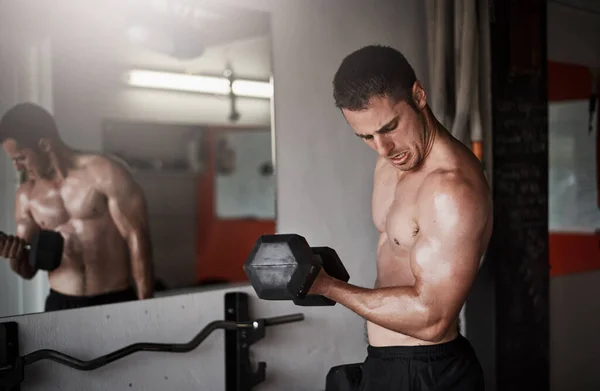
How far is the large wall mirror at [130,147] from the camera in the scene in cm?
188

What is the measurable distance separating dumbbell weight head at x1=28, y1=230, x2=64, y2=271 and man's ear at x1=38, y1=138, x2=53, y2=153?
0.22 metres

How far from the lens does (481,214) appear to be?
5.90 feet

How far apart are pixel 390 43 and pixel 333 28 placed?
0.22 m

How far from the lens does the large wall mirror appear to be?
1885 mm

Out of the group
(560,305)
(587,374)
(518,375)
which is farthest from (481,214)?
(587,374)

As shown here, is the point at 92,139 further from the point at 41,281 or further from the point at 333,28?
the point at 333,28

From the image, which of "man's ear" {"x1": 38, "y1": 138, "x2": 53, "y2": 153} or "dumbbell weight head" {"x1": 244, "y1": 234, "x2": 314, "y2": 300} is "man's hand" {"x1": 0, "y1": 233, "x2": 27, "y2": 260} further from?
"dumbbell weight head" {"x1": 244, "y1": 234, "x2": 314, "y2": 300}

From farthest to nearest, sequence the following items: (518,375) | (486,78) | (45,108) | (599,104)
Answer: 1. (599,104)
2. (518,375)
3. (486,78)
4. (45,108)

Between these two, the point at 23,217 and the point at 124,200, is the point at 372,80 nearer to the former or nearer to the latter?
the point at 124,200

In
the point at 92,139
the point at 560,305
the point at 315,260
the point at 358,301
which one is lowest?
the point at 560,305

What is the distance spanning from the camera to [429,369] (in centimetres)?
190

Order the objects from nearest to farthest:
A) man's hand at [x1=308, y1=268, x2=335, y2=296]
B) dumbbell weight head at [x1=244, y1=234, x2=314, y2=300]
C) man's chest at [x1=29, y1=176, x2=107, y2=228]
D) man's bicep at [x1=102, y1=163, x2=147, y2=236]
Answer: dumbbell weight head at [x1=244, y1=234, x2=314, y2=300]
man's hand at [x1=308, y1=268, x2=335, y2=296]
man's chest at [x1=29, y1=176, x2=107, y2=228]
man's bicep at [x1=102, y1=163, x2=147, y2=236]

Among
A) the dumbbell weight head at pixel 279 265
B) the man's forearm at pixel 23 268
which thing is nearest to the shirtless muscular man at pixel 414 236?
the dumbbell weight head at pixel 279 265

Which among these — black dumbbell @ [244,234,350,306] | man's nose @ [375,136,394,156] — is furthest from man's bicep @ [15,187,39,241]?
man's nose @ [375,136,394,156]
